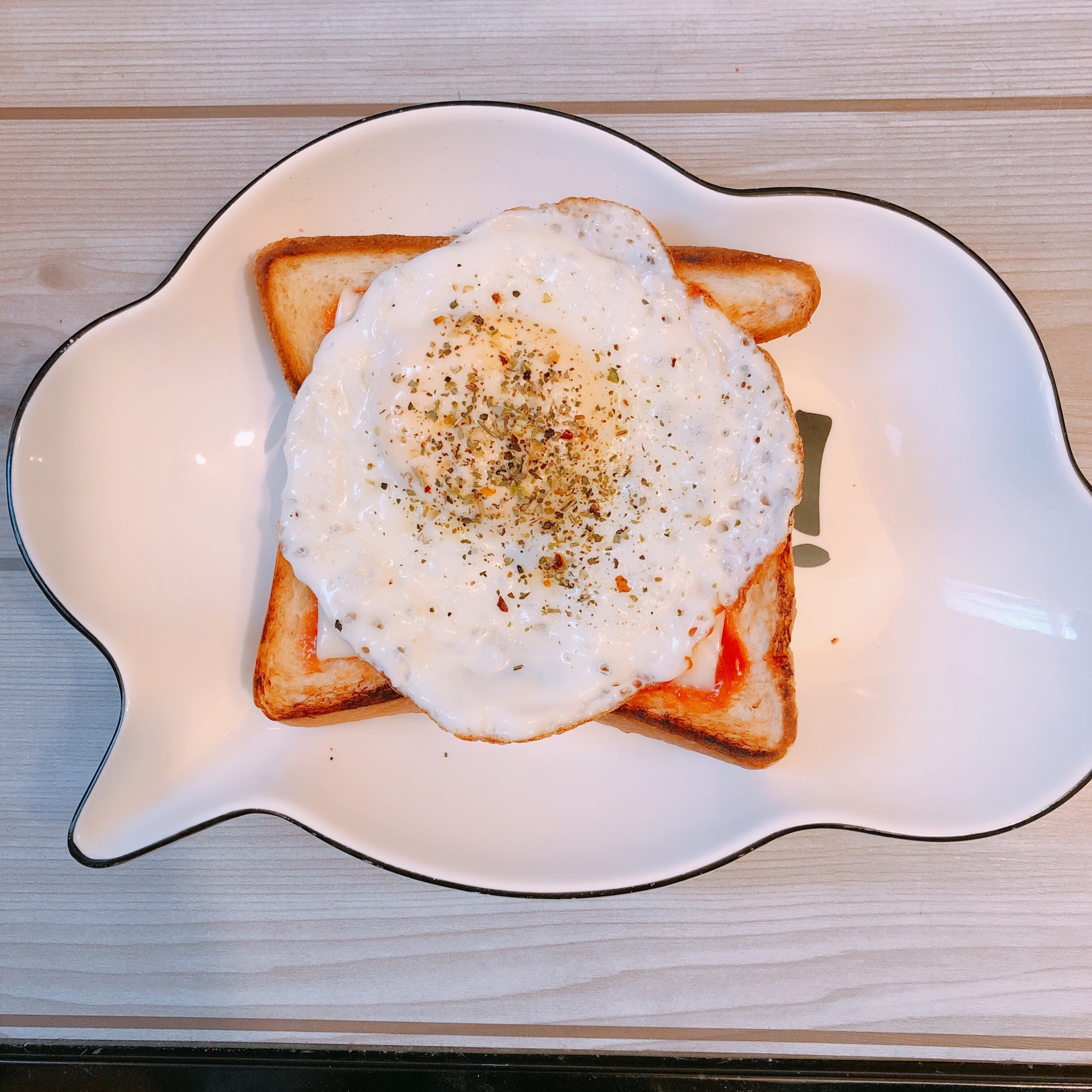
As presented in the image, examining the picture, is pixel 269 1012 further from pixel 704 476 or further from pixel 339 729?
pixel 704 476

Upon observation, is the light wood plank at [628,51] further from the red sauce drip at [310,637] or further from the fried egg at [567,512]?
the red sauce drip at [310,637]

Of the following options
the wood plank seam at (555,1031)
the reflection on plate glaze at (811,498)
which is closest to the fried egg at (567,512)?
the reflection on plate glaze at (811,498)

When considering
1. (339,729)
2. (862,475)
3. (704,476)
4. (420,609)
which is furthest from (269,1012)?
(862,475)

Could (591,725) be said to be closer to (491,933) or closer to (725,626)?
(725,626)

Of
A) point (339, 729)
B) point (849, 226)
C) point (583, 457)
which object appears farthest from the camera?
point (339, 729)

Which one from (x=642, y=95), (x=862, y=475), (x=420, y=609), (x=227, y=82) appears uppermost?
(x=642, y=95)

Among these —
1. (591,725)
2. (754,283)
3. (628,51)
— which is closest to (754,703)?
(591,725)

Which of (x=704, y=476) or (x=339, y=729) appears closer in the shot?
(x=704, y=476)
